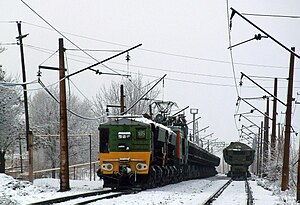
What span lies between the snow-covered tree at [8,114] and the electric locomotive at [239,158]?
742 inches

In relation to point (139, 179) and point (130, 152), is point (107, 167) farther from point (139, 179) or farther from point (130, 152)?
point (139, 179)

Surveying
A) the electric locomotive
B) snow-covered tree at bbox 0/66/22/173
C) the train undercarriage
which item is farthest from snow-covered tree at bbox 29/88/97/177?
the train undercarriage

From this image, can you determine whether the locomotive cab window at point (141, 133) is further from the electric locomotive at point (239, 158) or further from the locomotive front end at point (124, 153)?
the electric locomotive at point (239, 158)

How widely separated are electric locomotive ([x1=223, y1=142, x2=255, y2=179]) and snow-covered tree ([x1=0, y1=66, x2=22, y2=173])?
61.9 feet

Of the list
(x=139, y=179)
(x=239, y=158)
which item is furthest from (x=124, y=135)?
(x=239, y=158)

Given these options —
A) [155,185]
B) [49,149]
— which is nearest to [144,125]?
[155,185]

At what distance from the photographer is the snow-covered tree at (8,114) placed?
136ft

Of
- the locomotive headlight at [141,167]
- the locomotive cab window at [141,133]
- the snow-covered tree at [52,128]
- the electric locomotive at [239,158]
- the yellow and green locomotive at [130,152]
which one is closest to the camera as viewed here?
the locomotive headlight at [141,167]

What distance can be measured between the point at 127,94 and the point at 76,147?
940 cm

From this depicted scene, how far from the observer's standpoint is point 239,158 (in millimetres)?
47062

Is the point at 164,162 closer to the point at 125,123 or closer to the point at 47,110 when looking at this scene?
the point at 125,123

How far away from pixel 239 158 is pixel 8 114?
67.1ft

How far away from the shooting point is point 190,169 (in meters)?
41.0

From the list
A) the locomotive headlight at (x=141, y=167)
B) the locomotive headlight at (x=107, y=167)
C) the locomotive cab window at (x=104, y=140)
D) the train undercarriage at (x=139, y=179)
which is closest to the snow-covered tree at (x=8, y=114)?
the train undercarriage at (x=139, y=179)
